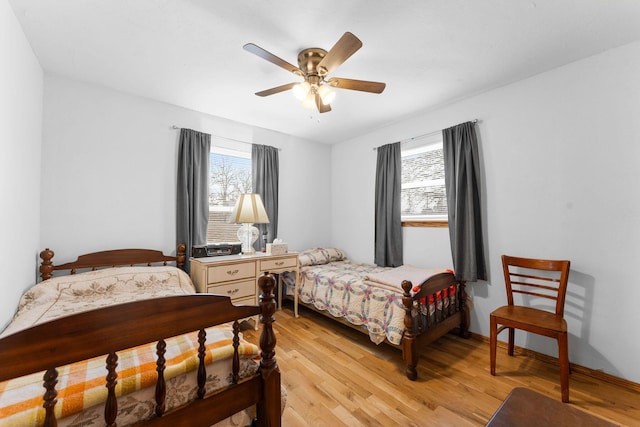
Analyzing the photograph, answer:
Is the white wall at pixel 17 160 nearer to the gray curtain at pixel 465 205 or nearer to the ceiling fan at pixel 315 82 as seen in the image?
the ceiling fan at pixel 315 82

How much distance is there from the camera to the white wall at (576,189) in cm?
200

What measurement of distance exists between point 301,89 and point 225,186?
195 centimetres

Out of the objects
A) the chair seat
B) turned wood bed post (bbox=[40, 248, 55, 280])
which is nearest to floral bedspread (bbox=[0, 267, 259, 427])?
turned wood bed post (bbox=[40, 248, 55, 280])

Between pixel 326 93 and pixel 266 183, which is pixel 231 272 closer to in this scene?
pixel 266 183

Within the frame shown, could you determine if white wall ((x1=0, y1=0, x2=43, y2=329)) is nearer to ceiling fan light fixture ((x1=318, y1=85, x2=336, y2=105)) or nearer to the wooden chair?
ceiling fan light fixture ((x1=318, y1=85, x2=336, y2=105))

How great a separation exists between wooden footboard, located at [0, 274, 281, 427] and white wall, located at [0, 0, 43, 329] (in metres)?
1.29

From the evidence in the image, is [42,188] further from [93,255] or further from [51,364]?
[51,364]

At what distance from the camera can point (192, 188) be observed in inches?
120

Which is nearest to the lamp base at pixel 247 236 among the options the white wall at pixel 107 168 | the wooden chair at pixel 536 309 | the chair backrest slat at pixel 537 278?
the white wall at pixel 107 168

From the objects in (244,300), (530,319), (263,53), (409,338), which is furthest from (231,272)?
(530,319)

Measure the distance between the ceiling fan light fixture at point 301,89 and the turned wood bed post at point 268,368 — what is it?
55.9 inches

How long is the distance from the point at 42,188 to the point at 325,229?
131 inches

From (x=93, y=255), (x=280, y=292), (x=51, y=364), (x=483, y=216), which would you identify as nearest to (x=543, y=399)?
(x=51, y=364)

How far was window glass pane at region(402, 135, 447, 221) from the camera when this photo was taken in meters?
3.14
